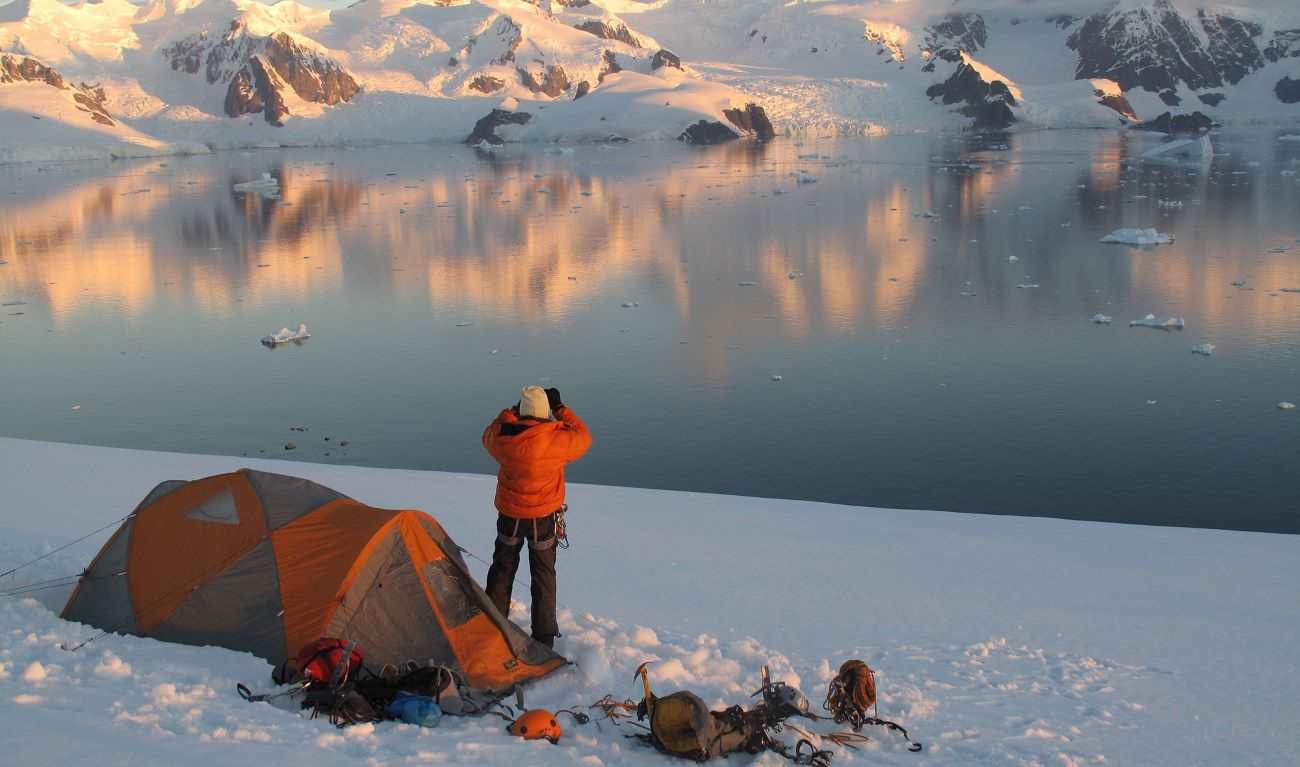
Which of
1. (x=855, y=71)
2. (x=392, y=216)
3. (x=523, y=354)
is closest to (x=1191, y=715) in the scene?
(x=523, y=354)

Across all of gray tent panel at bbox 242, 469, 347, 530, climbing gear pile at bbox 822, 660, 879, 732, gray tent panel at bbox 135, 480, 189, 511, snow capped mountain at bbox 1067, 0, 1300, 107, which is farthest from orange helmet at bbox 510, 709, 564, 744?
snow capped mountain at bbox 1067, 0, 1300, 107

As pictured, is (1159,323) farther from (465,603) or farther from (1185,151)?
(1185,151)

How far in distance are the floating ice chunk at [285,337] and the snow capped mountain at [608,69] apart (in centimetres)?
7636

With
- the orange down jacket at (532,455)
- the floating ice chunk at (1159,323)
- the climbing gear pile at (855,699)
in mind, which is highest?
the orange down jacket at (532,455)

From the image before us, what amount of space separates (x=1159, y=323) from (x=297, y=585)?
14694 mm

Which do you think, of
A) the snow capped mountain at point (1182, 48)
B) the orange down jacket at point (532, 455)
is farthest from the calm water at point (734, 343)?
the snow capped mountain at point (1182, 48)

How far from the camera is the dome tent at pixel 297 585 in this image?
6051mm

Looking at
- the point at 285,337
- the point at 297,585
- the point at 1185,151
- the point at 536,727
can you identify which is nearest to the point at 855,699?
the point at 536,727

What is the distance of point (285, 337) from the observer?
59.6 feet

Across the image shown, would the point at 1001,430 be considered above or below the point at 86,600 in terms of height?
below

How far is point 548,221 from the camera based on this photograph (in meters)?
34.7

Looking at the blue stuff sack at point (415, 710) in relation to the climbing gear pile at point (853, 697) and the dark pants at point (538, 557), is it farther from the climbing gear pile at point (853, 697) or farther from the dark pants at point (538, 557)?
the climbing gear pile at point (853, 697)

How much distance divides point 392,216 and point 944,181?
72.3ft

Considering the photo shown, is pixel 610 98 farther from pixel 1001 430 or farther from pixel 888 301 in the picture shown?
pixel 1001 430
